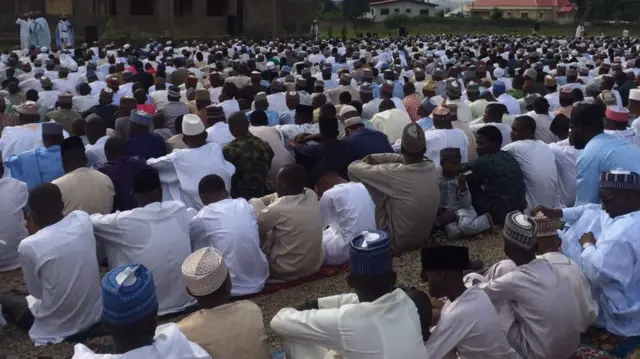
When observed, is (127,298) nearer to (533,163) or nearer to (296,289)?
(296,289)

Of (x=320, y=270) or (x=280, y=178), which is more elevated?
(x=280, y=178)

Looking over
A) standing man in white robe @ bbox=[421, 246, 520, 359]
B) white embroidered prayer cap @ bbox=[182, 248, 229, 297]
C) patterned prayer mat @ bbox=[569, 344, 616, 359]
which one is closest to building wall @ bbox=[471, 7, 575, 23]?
patterned prayer mat @ bbox=[569, 344, 616, 359]

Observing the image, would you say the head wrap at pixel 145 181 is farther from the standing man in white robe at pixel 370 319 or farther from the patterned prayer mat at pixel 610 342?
the patterned prayer mat at pixel 610 342

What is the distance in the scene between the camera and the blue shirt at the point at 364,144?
7.14m

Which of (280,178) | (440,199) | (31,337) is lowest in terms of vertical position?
(31,337)

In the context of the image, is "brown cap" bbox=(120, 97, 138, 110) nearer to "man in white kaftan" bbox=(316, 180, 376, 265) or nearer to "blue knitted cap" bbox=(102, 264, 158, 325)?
"man in white kaftan" bbox=(316, 180, 376, 265)

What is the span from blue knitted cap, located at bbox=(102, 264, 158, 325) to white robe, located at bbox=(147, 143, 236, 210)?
348cm

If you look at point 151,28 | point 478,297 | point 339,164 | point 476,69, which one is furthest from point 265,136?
point 151,28

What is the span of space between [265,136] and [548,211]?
3598 mm

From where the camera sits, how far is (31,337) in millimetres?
4758

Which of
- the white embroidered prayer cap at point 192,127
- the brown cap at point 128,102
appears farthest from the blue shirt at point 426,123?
the brown cap at point 128,102

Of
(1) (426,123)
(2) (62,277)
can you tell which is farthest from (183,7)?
(2) (62,277)

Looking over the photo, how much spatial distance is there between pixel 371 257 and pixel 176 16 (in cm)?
2878

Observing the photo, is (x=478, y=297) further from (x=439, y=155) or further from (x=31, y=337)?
(x=439, y=155)
